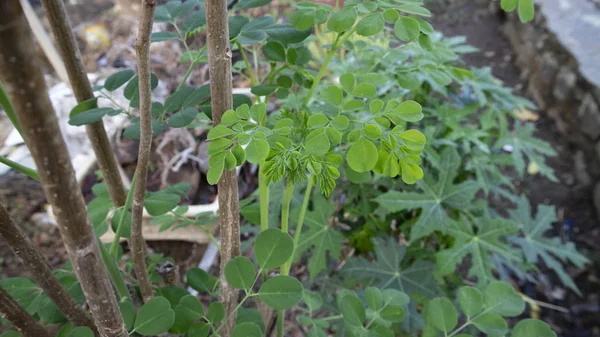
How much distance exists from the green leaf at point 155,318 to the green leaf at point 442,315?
404 mm

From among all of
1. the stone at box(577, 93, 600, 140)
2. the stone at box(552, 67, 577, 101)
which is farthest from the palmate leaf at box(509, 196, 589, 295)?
the stone at box(552, 67, 577, 101)

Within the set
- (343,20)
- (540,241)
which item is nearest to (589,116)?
(540,241)

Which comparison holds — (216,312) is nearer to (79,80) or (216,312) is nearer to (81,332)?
(81,332)

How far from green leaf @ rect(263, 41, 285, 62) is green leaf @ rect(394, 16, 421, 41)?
0.68 ft

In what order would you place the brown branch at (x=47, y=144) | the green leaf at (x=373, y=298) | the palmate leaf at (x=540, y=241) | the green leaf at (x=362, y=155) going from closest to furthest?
the brown branch at (x=47, y=144) < the green leaf at (x=362, y=155) < the green leaf at (x=373, y=298) < the palmate leaf at (x=540, y=241)

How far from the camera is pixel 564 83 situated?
3010mm

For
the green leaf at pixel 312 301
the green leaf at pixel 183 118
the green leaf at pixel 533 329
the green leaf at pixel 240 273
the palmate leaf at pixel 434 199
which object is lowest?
the palmate leaf at pixel 434 199

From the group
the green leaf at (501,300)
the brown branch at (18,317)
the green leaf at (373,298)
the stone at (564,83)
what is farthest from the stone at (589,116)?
the brown branch at (18,317)

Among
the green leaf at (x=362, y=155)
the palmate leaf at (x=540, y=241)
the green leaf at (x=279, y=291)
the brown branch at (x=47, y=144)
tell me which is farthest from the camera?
the palmate leaf at (x=540, y=241)

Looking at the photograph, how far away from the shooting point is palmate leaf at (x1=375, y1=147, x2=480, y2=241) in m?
1.16

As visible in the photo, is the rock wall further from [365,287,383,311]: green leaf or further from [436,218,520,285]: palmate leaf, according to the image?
[365,287,383,311]: green leaf

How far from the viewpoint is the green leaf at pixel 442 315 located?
73 centimetres

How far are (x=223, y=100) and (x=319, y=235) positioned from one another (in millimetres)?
715

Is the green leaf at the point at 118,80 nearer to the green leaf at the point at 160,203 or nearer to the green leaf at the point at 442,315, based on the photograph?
the green leaf at the point at 160,203
